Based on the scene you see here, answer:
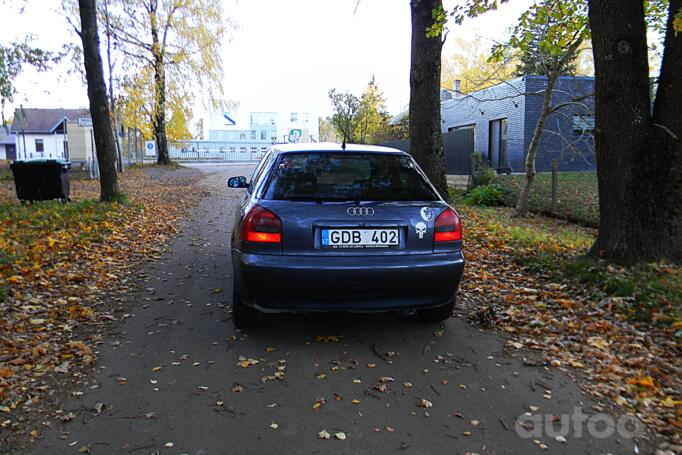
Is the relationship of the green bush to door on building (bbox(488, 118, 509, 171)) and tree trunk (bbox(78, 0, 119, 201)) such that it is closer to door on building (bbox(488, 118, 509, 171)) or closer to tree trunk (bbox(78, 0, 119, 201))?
door on building (bbox(488, 118, 509, 171))

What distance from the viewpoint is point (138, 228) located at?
979 centimetres

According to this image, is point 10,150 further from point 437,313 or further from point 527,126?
point 437,313

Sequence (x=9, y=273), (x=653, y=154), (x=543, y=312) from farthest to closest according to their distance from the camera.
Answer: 1. (x=9, y=273)
2. (x=653, y=154)
3. (x=543, y=312)

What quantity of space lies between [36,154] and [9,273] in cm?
7290

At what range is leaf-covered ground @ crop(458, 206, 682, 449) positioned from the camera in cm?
358

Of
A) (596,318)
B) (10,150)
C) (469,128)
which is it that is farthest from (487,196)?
(10,150)

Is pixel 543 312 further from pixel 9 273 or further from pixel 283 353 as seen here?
pixel 9 273

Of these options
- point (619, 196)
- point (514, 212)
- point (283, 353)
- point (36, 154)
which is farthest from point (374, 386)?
Result: point (36, 154)

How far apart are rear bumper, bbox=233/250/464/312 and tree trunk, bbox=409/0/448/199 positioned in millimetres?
6213

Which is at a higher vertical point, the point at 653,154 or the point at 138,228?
the point at 653,154

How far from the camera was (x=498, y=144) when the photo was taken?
951 inches

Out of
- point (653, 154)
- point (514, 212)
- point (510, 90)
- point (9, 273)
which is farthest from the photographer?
point (510, 90)

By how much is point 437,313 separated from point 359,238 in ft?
3.95

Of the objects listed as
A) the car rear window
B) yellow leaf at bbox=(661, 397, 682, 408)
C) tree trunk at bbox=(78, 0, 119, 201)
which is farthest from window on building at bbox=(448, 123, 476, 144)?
yellow leaf at bbox=(661, 397, 682, 408)
